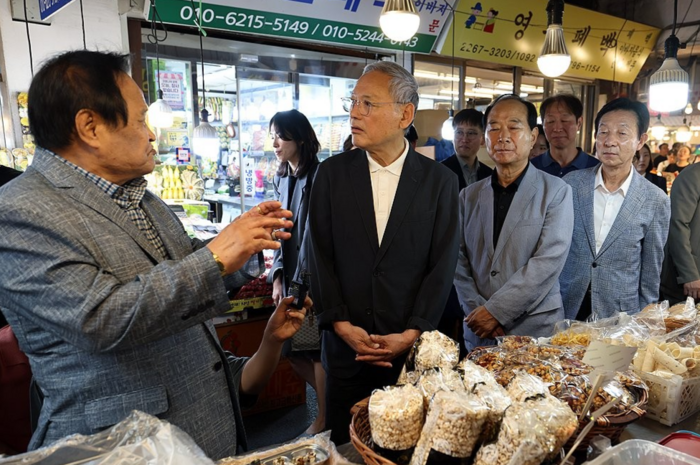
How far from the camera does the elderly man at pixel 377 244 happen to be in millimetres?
1944

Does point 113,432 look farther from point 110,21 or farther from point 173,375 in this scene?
point 110,21

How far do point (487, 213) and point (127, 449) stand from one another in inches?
74.3

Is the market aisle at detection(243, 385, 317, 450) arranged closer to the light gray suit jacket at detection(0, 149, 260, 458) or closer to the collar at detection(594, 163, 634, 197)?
the light gray suit jacket at detection(0, 149, 260, 458)

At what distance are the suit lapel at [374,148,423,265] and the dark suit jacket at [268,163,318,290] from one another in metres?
1.03

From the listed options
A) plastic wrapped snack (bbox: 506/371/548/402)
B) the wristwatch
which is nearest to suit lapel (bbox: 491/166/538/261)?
plastic wrapped snack (bbox: 506/371/548/402)

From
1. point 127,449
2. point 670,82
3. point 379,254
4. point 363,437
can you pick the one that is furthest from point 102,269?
point 670,82

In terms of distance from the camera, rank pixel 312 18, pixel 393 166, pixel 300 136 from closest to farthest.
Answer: pixel 393 166 < pixel 300 136 < pixel 312 18

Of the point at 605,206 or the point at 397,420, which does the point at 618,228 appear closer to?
the point at 605,206

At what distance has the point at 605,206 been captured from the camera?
2.38 metres

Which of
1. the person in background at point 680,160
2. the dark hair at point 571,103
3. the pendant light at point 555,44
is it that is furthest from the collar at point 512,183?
the person in background at point 680,160

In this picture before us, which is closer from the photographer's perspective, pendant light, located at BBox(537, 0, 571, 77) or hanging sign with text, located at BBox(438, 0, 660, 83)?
pendant light, located at BBox(537, 0, 571, 77)

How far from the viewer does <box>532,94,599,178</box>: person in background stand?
3344 millimetres

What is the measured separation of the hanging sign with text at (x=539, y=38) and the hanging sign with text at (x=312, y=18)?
1.09 ft

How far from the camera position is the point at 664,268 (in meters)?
3.26
